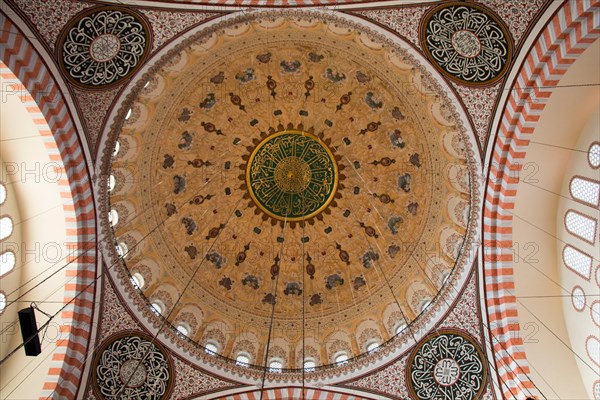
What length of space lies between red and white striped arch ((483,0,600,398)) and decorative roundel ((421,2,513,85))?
1.82ft

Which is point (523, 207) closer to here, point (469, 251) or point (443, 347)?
point (469, 251)

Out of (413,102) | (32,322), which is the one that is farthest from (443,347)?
(32,322)

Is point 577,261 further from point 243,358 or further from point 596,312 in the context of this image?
point 243,358

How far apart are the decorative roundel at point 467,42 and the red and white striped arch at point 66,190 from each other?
7.26m

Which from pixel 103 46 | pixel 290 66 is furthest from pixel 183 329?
pixel 290 66

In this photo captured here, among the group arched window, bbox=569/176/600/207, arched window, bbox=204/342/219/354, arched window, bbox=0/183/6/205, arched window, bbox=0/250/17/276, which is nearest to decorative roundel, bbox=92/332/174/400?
arched window, bbox=204/342/219/354

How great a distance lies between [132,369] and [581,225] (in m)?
10.1

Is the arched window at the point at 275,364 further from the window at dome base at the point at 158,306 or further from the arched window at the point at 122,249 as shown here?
the arched window at the point at 122,249

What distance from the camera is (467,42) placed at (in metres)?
10.5

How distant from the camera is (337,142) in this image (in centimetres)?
1481

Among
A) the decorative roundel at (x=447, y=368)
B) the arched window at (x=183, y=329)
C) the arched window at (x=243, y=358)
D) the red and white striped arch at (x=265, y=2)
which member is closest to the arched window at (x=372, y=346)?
the decorative roundel at (x=447, y=368)

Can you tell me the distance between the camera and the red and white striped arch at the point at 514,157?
9195mm

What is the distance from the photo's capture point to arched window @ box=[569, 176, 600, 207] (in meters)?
10.9

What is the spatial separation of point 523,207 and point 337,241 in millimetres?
5156
